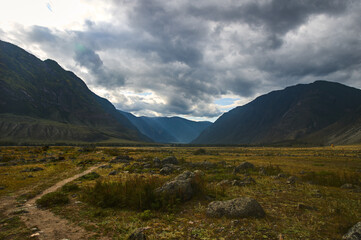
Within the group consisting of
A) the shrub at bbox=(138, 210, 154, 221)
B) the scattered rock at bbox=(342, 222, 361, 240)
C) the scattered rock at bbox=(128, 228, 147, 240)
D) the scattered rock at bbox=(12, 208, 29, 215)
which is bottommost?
the scattered rock at bbox=(12, 208, 29, 215)

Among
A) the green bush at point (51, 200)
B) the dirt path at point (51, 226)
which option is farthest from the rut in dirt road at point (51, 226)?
the green bush at point (51, 200)

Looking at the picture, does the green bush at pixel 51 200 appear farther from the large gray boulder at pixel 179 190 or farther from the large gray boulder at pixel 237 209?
the large gray boulder at pixel 237 209

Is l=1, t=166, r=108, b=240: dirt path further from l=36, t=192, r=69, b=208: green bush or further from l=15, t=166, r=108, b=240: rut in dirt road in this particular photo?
l=36, t=192, r=69, b=208: green bush

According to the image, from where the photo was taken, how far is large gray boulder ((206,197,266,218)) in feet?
27.7

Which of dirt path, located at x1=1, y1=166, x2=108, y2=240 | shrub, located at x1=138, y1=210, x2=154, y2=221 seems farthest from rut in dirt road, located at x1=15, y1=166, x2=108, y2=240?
shrub, located at x1=138, y1=210, x2=154, y2=221

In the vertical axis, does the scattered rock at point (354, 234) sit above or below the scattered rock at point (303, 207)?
above

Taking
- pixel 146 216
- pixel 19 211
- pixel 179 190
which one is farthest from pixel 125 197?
pixel 19 211

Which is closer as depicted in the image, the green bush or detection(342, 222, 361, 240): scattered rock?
detection(342, 222, 361, 240): scattered rock

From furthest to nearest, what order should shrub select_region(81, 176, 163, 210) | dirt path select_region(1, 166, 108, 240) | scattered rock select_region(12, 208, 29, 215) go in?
shrub select_region(81, 176, 163, 210)
scattered rock select_region(12, 208, 29, 215)
dirt path select_region(1, 166, 108, 240)

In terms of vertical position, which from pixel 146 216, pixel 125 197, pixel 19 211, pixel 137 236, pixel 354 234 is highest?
pixel 354 234

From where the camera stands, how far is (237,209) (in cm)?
859

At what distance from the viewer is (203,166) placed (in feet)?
90.9

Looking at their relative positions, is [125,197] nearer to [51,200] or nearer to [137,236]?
[137,236]

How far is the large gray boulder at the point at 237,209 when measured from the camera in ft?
27.7
